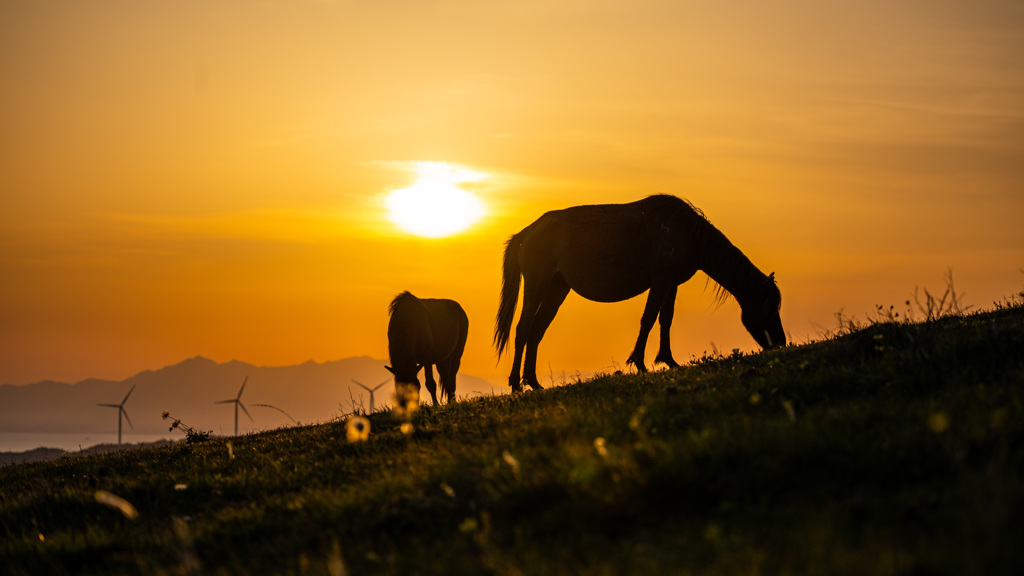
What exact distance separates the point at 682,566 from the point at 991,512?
1743mm

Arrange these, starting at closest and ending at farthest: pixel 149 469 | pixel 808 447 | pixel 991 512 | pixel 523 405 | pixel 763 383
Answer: pixel 991 512 < pixel 808 447 < pixel 763 383 < pixel 523 405 < pixel 149 469

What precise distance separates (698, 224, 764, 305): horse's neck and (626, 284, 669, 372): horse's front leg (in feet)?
4.09

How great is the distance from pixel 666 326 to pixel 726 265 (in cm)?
195

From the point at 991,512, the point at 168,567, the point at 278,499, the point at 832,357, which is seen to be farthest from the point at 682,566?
the point at 832,357

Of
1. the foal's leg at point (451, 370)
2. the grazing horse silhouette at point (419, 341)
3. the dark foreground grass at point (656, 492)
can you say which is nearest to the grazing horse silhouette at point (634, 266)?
the grazing horse silhouette at point (419, 341)

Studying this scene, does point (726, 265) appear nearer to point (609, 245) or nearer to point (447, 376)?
point (609, 245)

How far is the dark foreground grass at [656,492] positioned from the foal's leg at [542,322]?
552 cm

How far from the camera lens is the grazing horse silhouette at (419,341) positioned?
23172mm

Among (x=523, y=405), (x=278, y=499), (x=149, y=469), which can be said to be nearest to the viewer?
(x=278, y=499)

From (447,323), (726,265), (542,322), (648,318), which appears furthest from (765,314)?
(447,323)

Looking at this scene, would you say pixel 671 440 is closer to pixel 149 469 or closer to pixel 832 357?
pixel 832 357

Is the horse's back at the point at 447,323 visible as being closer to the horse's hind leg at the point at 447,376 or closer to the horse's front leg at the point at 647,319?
the horse's hind leg at the point at 447,376

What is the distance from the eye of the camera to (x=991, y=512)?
14.9ft

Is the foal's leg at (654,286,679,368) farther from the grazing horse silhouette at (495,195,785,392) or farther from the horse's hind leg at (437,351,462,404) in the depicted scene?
the horse's hind leg at (437,351,462,404)
